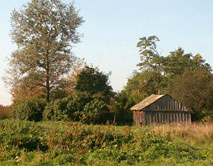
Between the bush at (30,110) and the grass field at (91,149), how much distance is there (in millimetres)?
15446

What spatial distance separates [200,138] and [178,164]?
6.37 meters

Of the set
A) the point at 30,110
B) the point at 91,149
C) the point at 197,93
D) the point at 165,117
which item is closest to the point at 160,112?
the point at 165,117

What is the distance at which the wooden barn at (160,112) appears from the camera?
981 inches

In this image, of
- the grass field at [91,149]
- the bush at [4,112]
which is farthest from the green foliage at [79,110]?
the grass field at [91,149]

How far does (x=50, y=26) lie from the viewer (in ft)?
105

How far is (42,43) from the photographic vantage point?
30625 mm

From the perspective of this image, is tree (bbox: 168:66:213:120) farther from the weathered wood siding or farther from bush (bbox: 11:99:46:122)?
bush (bbox: 11:99:46:122)

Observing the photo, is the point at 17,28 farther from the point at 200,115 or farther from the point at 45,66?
the point at 200,115

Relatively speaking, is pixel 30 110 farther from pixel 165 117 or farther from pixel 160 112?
pixel 165 117

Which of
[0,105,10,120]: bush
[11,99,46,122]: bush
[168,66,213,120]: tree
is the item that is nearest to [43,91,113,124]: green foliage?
[11,99,46,122]: bush

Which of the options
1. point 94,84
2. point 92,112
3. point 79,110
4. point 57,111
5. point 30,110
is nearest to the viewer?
point 92,112

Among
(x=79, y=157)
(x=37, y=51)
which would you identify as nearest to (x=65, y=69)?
(x=37, y=51)

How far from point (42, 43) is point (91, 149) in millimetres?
22906

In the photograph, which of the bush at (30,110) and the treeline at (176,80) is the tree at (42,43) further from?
the treeline at (176,80)
